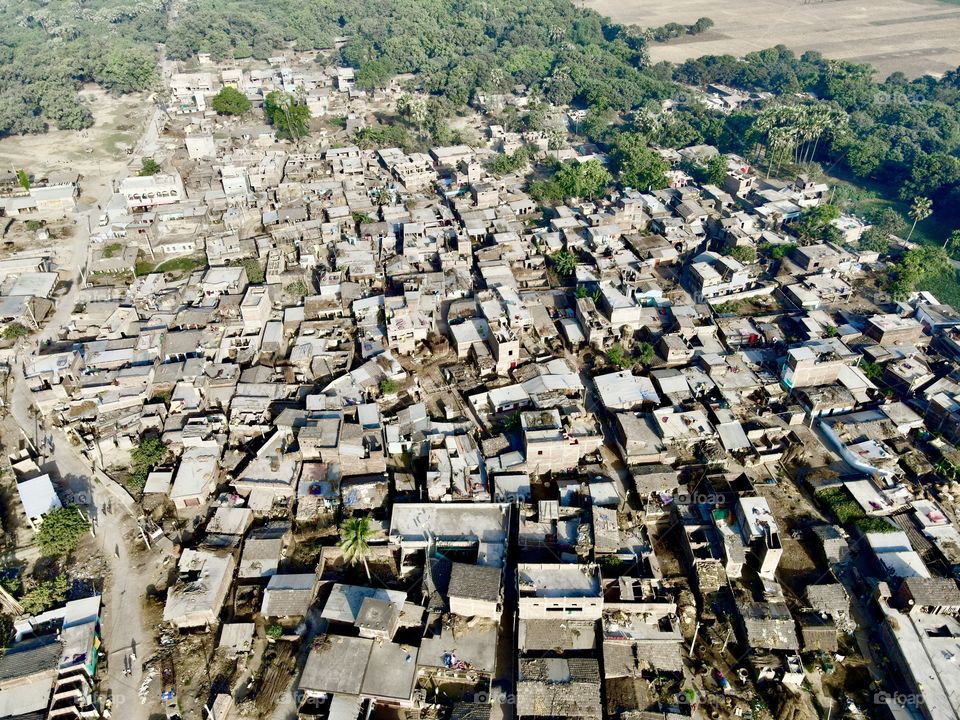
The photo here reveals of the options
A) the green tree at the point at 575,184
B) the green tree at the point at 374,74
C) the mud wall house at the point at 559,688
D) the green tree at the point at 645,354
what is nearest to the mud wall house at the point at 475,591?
the mud wall house at the point at 559,688

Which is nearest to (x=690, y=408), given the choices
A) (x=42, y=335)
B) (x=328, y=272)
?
(x=328, y=272)

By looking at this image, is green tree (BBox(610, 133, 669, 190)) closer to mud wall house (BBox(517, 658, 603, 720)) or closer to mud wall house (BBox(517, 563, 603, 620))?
mud wall house (BBox(517, 563, 603, 620))

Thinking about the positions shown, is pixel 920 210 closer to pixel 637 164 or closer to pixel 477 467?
pixel 637 164

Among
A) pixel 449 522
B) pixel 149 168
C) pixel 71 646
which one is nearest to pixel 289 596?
pixel 449 522

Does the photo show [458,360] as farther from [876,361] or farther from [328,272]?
[876,361]

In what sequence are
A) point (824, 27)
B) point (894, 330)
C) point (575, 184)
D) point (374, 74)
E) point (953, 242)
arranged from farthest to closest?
point (824, 27) < point (374, 74) < point (575, 184) < point (953, 242) < point (894, 330)

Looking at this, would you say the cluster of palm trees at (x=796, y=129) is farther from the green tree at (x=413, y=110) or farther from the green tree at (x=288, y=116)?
the green tree at (x=288, y=116)

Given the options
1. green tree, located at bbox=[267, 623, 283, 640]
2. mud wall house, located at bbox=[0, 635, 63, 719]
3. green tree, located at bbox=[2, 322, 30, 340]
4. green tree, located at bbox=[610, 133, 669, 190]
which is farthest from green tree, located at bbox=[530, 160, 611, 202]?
mud wall house, located at bbox=[0, 635, 63, 719]

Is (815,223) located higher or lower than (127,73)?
lower
